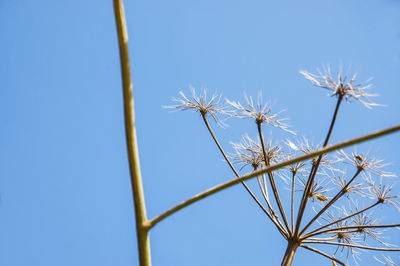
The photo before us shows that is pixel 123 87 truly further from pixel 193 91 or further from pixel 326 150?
pixel 193 91

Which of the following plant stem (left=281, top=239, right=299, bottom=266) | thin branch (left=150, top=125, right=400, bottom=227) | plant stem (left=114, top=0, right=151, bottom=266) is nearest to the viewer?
thin branch (left=150, top=125, right=400, bottom=227)

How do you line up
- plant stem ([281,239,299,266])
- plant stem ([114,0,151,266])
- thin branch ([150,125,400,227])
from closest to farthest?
1. thin branch ([150,125,400,227])
2. plant stem ([114,0,151,266])
3. plant stem ([281,239,299,266])

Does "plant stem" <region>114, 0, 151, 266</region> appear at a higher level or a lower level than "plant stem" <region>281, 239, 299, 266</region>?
higher

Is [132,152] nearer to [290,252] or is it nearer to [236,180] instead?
[236,180]

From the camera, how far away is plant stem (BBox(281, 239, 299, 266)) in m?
2.81

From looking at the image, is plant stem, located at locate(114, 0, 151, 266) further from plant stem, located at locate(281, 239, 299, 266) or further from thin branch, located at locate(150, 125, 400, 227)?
plant stem, located at locate(281, 239, 299, 266)

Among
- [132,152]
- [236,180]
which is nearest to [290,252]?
[236,180]

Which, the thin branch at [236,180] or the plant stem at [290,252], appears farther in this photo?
the plant stem at [290,252]

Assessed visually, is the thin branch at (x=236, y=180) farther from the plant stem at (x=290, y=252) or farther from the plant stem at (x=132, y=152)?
the plant stem at (x=290, y=252)

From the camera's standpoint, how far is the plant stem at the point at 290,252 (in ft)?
9.22

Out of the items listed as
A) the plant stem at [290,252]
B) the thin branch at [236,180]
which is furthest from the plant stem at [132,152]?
the plant stem at [290,252]

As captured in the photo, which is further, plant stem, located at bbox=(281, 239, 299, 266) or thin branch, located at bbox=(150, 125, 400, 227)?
plant stem, located at bbox=(281, 239, 299, 266)

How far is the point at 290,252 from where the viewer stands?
292 centimetres

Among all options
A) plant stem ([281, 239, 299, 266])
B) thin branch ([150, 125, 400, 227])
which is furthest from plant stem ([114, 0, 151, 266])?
plant stem ([281, 239, 299, 266])
